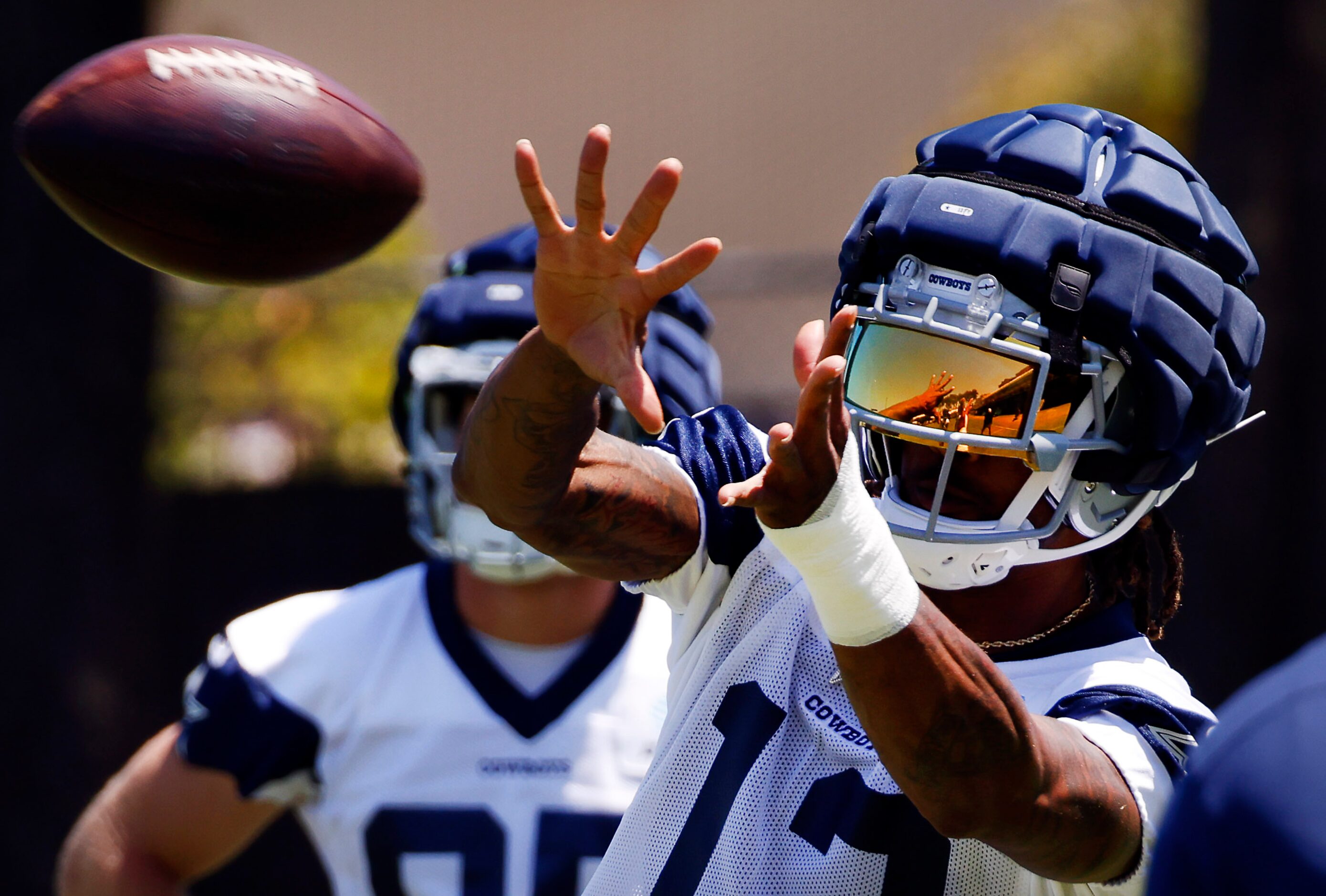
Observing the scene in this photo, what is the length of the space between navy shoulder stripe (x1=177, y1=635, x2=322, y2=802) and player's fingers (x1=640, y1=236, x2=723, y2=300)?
147 centimetres

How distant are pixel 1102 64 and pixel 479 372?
5709mm

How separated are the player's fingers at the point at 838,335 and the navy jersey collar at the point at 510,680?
58.0 inches

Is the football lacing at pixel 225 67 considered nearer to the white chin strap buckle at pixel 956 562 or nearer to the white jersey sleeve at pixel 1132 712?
the white chin strap buckle at pixel 956 562

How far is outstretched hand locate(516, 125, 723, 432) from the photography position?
1.58m

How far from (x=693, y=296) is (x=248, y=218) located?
123cm

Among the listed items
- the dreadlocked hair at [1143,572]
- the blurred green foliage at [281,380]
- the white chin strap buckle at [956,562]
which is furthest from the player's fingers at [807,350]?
the blurred green foliage at [281,380]

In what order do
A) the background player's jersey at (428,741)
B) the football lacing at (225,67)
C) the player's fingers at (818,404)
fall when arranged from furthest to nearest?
the background player's jersey at (428,741)
the football lacing at (225,67)
the player's fingers at (818,404)

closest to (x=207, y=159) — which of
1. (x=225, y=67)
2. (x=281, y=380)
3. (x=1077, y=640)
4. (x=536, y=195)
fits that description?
(x=225, y=67)

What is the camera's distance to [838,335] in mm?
1377

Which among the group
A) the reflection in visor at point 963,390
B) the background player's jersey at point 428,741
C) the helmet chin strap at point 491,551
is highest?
the reflection in visor at point 963,390

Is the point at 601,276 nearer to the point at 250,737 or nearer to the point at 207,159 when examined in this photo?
the point at 207,159

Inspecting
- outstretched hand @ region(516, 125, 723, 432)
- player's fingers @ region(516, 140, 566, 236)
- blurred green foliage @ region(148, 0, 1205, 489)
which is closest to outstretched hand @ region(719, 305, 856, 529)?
outstretched hand @ region(516, 125, 723, 432)

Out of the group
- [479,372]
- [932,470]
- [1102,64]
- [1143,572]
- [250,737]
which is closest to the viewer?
[932,470]

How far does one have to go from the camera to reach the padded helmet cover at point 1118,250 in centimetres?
176
